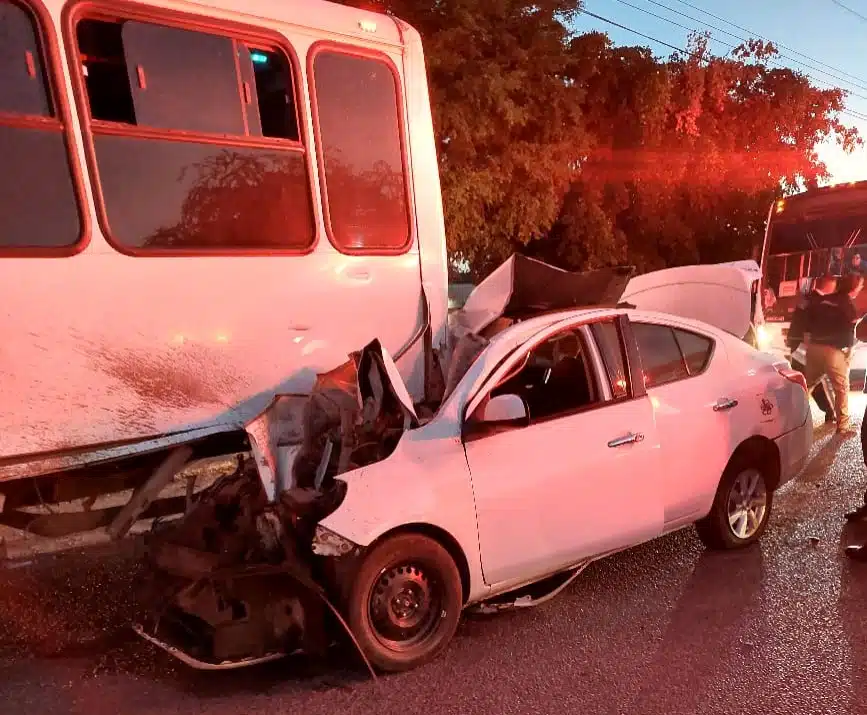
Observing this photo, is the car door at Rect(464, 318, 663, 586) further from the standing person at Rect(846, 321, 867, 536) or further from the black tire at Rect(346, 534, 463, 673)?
the standing person at Rect(846, 321, 867, 536)

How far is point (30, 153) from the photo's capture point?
11.9 ft

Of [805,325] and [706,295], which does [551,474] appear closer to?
[706,295]

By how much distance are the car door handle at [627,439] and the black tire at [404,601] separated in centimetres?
113

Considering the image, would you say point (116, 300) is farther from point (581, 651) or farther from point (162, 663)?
point (581, 651)

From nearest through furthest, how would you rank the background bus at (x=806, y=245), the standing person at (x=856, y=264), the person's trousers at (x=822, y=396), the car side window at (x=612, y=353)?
the car side window at (x=612, y=353) → the person's trousers at (x=822, y=396) → the standing person at (x=856, y=264) → the background bus at (x=806, y=245)

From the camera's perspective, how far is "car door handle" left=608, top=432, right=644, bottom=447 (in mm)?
4105

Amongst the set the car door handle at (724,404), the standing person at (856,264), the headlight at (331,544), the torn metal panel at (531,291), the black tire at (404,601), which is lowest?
the black tire at (404,601)

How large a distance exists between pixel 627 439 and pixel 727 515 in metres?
1.22

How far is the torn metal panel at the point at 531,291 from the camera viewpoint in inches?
205

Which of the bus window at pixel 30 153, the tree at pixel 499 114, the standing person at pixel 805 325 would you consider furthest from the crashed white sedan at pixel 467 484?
the tree at pixel 499 114

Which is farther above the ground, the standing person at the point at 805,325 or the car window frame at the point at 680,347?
the car window frame at the point at 680,347

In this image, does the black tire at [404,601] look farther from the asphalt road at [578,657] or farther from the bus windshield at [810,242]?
the bus windshield at [810,242]

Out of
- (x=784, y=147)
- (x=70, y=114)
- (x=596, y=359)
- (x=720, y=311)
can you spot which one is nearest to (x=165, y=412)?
(x=70, y=114)

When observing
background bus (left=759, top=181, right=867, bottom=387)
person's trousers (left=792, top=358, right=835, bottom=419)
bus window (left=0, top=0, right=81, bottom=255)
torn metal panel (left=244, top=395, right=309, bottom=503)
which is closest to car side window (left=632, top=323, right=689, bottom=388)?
torn metal panel (left=244, top=395, right=309, bottom=503)
